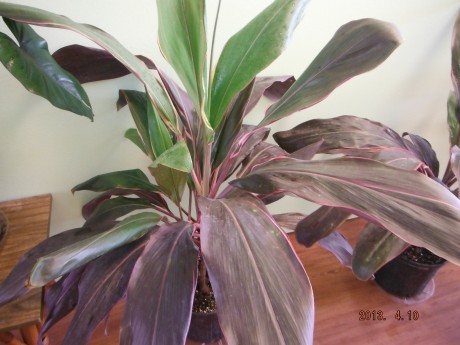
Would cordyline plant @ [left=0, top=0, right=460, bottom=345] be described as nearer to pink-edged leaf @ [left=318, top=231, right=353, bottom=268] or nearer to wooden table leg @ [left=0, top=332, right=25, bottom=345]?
wooden table leg @ [left=0, top=332, right=25, bottom=345]

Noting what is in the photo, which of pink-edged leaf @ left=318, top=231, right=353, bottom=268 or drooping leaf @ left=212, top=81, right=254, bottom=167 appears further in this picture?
pink-edged leaf @ left=318, top=231, right=353, bottom=268

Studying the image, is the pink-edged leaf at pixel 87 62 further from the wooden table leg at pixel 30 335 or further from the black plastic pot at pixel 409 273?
the black plastic pot at pixel 409 273

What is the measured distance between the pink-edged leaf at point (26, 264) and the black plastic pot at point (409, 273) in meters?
0.88

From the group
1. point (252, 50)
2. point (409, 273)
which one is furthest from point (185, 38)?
point (409, 273)

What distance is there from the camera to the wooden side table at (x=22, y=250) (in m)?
0.69

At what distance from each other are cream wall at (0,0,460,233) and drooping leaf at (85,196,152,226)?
0.18 m

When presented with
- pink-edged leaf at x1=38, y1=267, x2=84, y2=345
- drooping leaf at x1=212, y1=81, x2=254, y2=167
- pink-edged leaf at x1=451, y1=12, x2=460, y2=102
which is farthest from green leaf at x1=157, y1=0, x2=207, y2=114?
pink-edged leaf at x1=451, y1=12, x2=460, y2=102

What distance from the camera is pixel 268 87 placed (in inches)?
35.6

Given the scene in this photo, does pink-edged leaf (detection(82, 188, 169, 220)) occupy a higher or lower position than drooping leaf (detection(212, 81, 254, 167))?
lower

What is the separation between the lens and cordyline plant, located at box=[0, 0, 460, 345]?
0.47 meters

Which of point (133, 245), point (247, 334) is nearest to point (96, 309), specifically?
point (133, 245)

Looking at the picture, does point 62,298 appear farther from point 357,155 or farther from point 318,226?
point 357,155

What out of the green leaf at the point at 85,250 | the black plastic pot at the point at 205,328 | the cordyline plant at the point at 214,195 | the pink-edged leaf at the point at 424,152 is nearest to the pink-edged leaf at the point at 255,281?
the cordyline plant at the point at 214,195

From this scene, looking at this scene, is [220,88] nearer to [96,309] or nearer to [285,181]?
[285,181]
